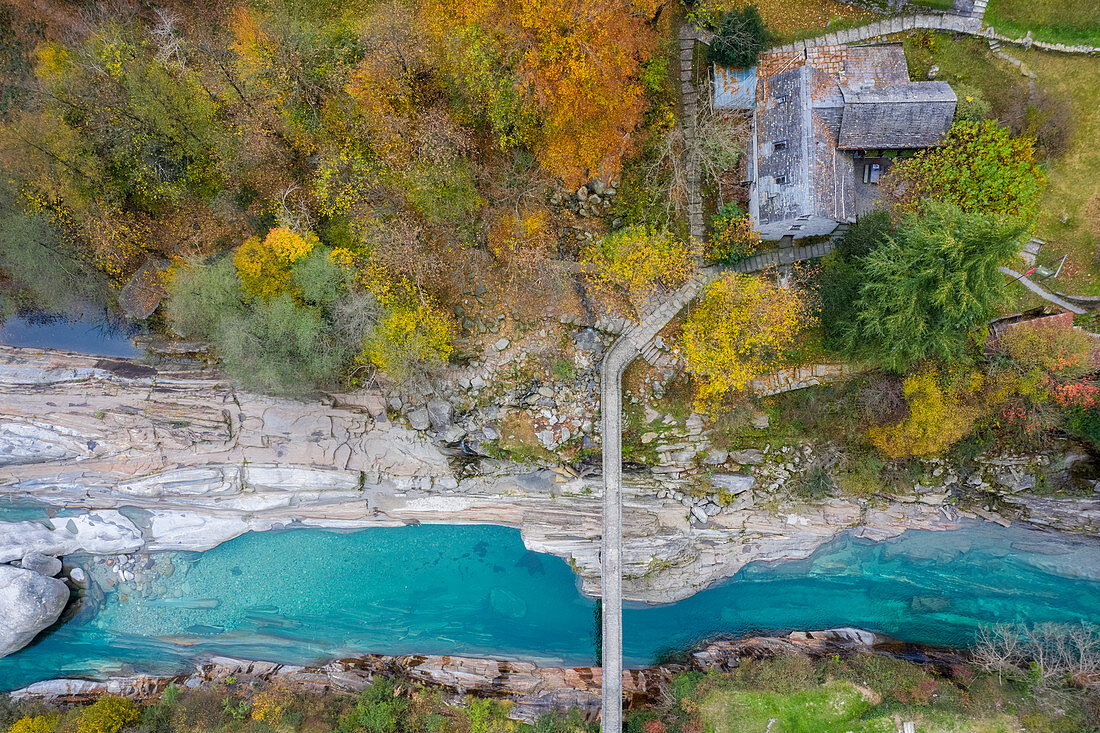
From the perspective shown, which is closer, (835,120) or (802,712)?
(835,120)

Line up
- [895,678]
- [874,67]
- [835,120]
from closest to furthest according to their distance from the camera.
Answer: [835,120] → [874,67] → [895,678]

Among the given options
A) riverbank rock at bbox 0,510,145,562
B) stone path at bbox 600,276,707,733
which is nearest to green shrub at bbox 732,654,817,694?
stone path at bbox 600,276,707,733

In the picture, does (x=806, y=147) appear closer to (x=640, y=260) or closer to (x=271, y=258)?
(x=640, y=260)

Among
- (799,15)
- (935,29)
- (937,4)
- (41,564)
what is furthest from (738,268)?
(41,564)

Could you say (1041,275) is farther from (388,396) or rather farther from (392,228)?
(388,396)

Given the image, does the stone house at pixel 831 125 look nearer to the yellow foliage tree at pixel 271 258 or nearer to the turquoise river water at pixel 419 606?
the turquoise river water at pixel 419 606

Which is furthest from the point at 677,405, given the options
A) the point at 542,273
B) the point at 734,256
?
the point at 542,273

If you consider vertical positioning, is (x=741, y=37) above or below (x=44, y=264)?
above
